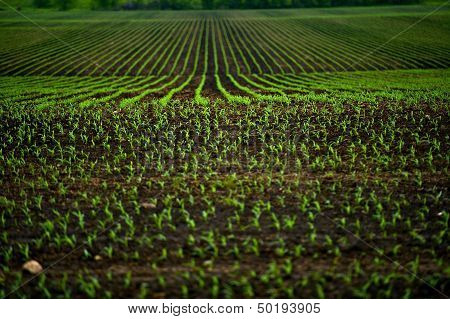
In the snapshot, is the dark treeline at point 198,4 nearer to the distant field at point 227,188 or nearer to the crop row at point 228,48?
the crop row at point 228,48

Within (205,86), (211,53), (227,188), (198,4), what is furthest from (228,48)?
Answer: (198,4)

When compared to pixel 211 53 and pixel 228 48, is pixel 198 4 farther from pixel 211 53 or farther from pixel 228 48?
pixel 211 53

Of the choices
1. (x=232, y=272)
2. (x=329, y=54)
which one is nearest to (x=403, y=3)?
(x=329, y=54)

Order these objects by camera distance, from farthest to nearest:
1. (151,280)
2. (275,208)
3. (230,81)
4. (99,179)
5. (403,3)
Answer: (403,3), (230,81), (99,179), (275,208), (151,280)

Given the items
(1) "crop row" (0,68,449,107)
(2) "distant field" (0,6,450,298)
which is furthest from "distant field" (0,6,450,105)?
(2) "distant field" (0,6,450,298)
